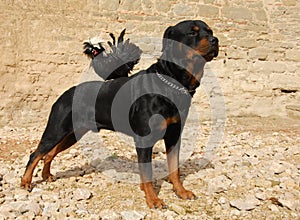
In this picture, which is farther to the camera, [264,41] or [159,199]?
[264,41]

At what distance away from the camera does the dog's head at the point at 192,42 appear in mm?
3354

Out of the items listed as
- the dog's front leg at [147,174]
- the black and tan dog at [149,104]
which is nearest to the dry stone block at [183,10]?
the black and tan dog at [149,104]

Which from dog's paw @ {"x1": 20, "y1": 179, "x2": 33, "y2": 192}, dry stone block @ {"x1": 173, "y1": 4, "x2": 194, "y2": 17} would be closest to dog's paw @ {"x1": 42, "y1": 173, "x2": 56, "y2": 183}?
dog's paw @ {"x1": 20, "y1": 179, "x2": 33, "y2": 192}

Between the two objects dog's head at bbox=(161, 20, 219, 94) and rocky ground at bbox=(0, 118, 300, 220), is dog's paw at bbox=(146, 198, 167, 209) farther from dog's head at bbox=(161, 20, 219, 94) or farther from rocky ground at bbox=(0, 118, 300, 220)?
dog's head at bbox=(161, 20, 219, 94)

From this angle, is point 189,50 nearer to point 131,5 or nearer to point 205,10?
point 131,5

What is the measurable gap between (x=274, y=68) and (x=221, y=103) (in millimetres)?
1359

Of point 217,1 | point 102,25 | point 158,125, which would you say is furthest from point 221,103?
point 158,125

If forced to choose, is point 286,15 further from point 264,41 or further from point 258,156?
point 258,156

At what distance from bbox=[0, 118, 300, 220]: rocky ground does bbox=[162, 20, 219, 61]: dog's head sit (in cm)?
146

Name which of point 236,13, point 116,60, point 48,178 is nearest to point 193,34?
point 116,60

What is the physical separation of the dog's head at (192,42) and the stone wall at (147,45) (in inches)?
169

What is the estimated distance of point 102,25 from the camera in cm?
753

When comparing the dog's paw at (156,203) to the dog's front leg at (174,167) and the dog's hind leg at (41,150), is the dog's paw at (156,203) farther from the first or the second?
the dog's hind leg at (41,150)

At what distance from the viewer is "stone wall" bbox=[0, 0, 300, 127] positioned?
714cm
